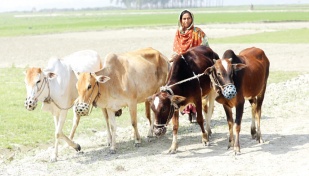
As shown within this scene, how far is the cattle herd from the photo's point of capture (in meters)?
8.92

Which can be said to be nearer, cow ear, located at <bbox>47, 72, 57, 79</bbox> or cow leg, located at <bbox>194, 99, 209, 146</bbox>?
cow ear, located at <bbox>47, 72, 57, 79</bbox>

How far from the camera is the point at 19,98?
1570 centimetres

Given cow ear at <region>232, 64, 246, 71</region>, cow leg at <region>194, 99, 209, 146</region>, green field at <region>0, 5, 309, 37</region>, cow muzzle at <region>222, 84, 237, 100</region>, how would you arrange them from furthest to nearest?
green field at <region>0, 5, 309, 37</region>
cow leg at <region>194, 99, 209, 146</region>
cow ear at <region>232, 64, 246, 71</region>
cow muzzle at <region>222, 84, 237, 100</region>

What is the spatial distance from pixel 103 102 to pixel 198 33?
268 cm

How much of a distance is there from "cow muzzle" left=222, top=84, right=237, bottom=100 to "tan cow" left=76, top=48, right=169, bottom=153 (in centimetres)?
206

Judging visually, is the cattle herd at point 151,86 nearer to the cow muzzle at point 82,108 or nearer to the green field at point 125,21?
the cow muzzle at point 82,108

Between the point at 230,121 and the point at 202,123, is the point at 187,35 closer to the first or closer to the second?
the point at 202,123

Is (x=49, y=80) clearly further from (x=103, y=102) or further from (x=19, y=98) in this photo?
(x=19, y=98)

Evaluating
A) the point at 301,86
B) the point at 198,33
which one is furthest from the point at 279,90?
the point at 198,33

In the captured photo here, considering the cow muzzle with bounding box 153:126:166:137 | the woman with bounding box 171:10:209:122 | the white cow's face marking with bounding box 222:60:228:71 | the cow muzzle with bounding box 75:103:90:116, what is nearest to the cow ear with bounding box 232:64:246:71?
the white cow's face marking with bounding box 222:60:228:71

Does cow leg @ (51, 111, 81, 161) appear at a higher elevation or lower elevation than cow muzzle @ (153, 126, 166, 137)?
lower

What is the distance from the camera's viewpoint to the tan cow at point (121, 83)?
9.10 meters

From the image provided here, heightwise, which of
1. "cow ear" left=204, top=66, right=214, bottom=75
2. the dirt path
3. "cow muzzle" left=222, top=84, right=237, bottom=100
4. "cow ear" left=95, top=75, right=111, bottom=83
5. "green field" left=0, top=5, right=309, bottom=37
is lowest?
"green field" left=0, top=5, right=309, bottom=37

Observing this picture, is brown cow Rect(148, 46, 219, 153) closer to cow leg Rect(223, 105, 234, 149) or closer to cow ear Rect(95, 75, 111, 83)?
cow leg Rect(223, 105, 234, 149)
